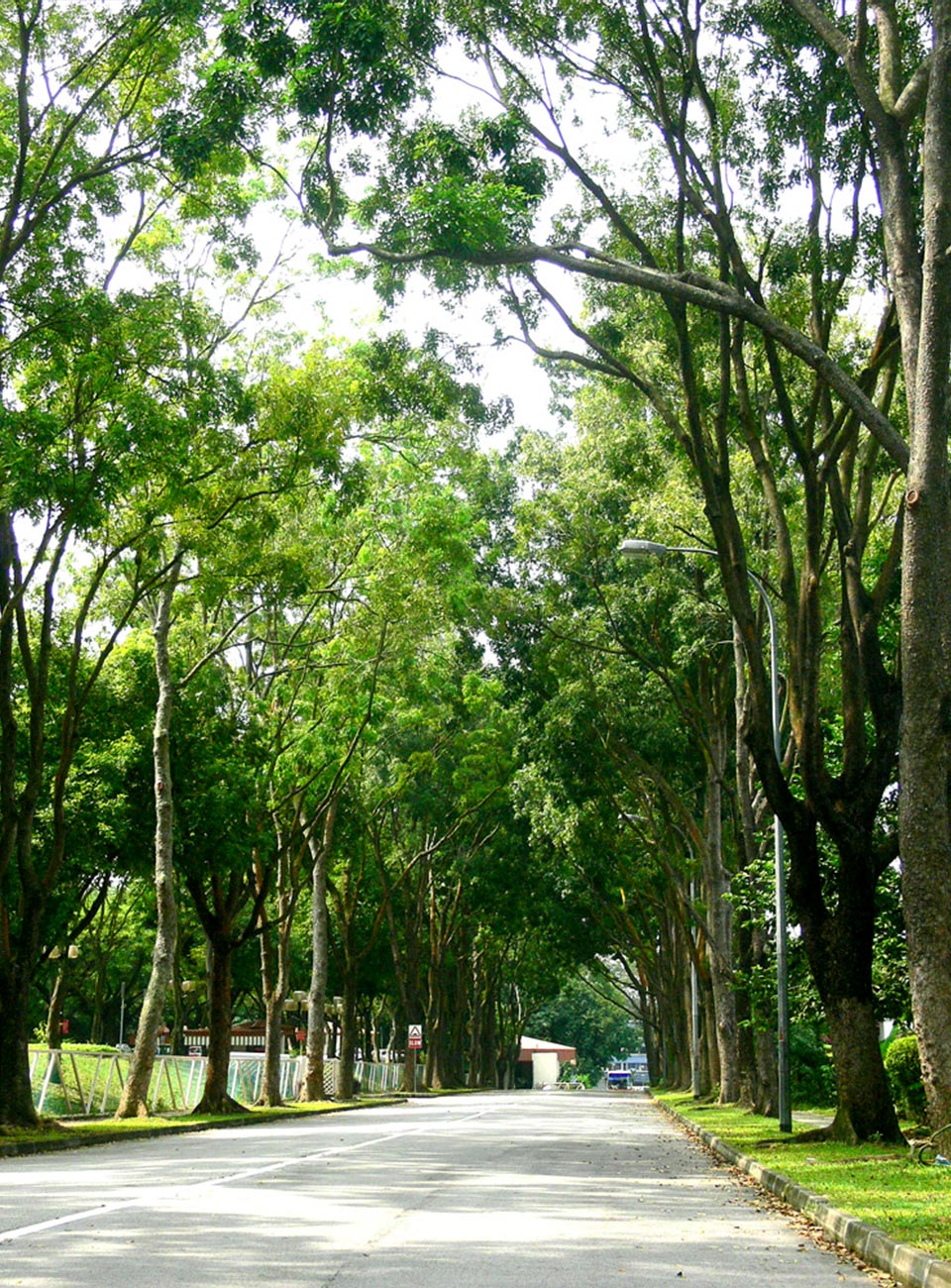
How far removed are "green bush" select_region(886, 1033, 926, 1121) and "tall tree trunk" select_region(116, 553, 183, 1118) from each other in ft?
39.0

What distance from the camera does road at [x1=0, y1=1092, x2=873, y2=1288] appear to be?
8.14 metres

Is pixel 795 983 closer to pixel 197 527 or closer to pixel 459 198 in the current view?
pixel 197 527

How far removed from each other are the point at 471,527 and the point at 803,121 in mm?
14621

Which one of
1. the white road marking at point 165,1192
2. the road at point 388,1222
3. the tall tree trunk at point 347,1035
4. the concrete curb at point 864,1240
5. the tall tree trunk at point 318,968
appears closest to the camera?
the concrete curb at point 864,1240

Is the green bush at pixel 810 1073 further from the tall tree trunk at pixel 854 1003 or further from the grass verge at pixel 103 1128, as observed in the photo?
the tall tree trunk at pixel 854 1003

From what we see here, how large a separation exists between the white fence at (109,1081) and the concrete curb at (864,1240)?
17421 millimetres

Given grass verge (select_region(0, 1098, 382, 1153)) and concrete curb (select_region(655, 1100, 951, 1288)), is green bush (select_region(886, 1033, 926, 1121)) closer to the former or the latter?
concrete curb (select_region(655, 1100, 951, 1288))

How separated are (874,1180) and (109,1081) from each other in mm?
21874

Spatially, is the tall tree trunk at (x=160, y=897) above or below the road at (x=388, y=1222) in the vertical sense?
above

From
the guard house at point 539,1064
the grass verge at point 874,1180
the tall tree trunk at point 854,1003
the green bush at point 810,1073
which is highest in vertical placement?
the tall tree trunk at point 854,1003

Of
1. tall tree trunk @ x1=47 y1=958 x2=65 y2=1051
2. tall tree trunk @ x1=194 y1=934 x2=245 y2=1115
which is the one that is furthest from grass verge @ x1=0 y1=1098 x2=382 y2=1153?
tall tree trunk @ x1=47 y1=958 x2=65 y2=1051

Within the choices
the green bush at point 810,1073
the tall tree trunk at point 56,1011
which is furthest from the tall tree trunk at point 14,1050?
the tall tree trunk at point 56,1011

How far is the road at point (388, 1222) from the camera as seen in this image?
8141mm

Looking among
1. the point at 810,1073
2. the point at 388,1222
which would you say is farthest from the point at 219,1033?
the point at 388,1222
